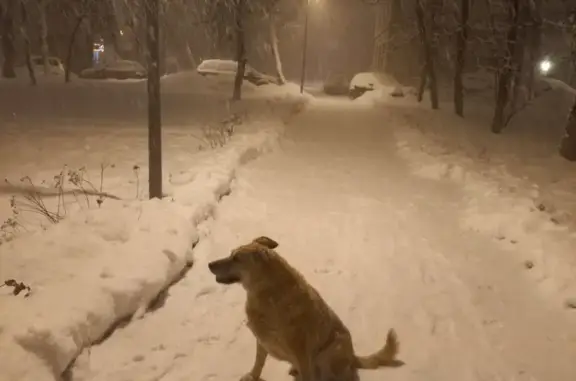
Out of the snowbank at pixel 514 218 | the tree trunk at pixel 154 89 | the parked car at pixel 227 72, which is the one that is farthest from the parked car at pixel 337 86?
the tree trunk at pixel 154 89

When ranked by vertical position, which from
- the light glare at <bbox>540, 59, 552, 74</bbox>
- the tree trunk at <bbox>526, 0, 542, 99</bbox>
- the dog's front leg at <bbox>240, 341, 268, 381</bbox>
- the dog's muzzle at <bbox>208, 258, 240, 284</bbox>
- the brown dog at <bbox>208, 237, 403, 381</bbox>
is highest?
the tree trunk at <bbox>526, 0, 542, 99</bbox>

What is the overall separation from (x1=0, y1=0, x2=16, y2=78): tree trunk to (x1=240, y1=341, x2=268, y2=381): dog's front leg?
31983 millimetres

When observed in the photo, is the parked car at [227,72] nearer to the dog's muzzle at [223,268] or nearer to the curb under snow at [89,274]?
the curb under snow at [89,274]

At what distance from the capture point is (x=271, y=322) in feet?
12.1

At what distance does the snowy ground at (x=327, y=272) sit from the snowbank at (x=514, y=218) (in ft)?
0.10

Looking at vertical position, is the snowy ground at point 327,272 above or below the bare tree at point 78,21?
below

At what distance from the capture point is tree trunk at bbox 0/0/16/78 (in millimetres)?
30469

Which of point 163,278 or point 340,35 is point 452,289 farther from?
point 340,35

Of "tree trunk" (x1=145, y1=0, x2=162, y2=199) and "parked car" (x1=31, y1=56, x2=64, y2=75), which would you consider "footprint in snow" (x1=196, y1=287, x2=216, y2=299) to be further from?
"parked car" (x1=31, y1=56, x2=64, y2=75)

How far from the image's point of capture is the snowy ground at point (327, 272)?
14.6 ft

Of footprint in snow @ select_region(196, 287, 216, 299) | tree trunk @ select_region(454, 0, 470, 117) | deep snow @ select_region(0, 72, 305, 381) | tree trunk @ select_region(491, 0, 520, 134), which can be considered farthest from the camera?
tree trunk @ select_region(454, 0, 470, 117)

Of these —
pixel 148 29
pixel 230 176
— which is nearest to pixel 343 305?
pixel 148 29

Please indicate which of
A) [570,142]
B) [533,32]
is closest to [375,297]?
[570,142]

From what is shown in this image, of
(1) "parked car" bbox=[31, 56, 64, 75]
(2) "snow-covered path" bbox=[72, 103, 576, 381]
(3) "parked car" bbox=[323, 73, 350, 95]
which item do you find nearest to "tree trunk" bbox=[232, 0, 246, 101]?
(2) "snow-covered path" bbox=[72, 103, 576, 381]
